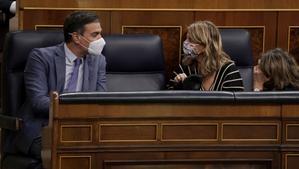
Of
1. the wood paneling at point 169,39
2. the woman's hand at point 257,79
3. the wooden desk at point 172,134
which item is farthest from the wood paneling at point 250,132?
the wood paneling at point 169,39

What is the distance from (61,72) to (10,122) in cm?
37

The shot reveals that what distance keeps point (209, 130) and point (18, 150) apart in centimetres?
135

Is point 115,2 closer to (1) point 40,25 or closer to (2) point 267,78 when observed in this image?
(1) point 40,25

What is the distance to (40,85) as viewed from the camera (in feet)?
14.1

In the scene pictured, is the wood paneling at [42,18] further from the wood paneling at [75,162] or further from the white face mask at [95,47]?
the wood paneling at [75,162]

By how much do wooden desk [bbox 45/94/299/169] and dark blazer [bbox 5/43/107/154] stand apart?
0.94m

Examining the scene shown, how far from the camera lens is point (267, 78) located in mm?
4531

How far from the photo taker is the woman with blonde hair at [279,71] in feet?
14.3

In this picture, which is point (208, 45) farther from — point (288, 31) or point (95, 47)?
point (288, 31)

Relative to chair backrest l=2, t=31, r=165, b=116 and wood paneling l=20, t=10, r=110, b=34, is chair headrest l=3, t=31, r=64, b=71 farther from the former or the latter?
wood paneling l=20, t=10, r=110, b=34

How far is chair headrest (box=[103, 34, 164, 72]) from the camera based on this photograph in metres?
4.71

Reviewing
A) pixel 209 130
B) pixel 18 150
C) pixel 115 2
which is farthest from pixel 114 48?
pixel 209 130

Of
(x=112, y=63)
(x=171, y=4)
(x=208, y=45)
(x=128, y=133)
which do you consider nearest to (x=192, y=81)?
(x=208, y=45)

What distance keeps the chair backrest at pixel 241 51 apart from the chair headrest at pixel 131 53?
425 mm
